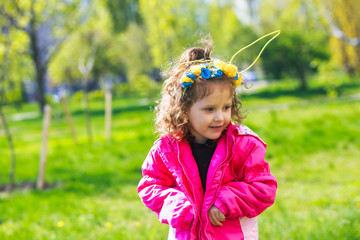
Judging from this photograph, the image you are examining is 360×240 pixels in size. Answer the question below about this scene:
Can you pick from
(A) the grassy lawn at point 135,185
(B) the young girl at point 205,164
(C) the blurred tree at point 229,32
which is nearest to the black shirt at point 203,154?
(B) the young girl at point 205,164

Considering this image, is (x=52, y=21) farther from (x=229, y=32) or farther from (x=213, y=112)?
(x=213, y=112)

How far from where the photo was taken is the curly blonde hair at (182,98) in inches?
82.7

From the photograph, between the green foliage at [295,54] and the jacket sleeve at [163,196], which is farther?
the green foliage at [295,54]

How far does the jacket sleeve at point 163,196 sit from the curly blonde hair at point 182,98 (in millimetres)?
186

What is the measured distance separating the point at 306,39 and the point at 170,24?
9.59 meters

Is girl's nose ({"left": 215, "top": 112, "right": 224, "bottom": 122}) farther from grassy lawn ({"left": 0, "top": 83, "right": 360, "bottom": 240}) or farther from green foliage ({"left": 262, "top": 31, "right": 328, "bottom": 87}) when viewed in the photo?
green foliage ({"left": 262, "top": 31, "right": 328, "bottom": 87})

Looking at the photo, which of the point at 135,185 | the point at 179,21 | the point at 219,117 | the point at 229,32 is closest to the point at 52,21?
the point at 179,21

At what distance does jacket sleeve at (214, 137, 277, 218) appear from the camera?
192cm

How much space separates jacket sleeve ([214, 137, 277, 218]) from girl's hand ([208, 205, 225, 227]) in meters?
0.03

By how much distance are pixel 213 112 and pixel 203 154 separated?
0.28 m

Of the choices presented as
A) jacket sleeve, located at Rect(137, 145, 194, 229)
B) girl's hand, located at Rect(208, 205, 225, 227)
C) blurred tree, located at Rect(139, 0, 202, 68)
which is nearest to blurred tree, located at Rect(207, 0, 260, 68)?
blurred tree, located at Rect(139, 0, 202, 68)

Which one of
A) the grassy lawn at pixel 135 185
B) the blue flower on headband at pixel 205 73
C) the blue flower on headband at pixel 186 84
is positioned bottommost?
the grassy lawn at pixel 135 185

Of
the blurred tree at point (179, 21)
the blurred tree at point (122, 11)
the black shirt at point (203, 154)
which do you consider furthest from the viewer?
the blurred tree at point (122, 11)

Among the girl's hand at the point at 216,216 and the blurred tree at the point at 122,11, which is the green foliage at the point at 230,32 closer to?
the blurred tree at the point at 122,11
